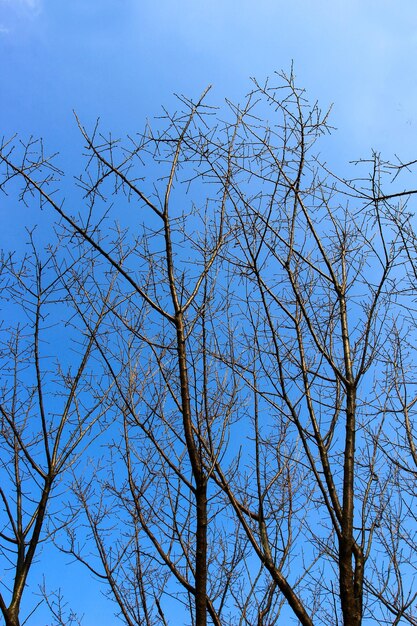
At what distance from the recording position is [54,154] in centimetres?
363

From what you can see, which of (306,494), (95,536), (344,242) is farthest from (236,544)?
(344,242)

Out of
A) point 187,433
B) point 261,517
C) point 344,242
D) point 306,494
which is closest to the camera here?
point 187,433

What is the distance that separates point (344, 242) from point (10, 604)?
2.93 m

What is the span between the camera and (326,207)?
11.6ft

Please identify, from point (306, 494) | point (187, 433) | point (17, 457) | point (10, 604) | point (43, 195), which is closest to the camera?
point (187, 433)

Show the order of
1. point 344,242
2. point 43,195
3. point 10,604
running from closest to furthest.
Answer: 1. point 43,195
2. point 10,604
3. point 344,242

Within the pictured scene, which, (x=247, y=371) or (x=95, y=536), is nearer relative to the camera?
(x=247, y=371)

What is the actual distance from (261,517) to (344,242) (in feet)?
5.70

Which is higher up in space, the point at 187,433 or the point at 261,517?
the point at 187,433

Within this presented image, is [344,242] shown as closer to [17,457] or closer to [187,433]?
[187,433]

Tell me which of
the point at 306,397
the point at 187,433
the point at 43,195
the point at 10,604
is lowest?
the point at 10,604

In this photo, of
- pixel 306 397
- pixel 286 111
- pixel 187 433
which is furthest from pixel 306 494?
pixel 286 111

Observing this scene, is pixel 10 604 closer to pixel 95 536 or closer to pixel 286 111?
pixel 95 536

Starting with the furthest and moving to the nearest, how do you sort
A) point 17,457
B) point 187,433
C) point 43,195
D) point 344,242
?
point 17,457, point 344,242, point 43,195, point 187,433
